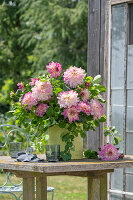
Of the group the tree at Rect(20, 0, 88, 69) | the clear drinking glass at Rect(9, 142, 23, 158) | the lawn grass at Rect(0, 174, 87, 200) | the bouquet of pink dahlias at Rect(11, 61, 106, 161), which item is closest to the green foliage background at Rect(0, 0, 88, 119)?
the tree at Rect(20, 0, 88, 69)

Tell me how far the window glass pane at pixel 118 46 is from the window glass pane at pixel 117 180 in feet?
2.57

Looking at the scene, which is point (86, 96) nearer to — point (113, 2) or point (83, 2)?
point (113, 2)

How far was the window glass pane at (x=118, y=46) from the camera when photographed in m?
3.85

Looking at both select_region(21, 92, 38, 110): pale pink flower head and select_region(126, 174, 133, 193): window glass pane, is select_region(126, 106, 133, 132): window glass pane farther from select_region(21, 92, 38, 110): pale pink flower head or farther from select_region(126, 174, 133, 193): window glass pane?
select_region(21, 92, 38, 110): pale pink flower head

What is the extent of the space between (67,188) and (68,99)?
3943mm

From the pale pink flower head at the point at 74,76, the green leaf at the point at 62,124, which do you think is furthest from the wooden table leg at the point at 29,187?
the pale pink flower head at the point at 74,76

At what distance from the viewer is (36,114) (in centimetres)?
260

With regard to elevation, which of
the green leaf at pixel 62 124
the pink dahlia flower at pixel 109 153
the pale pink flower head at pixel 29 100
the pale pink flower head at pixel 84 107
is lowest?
the pink dahlia flower at pixel 109 153

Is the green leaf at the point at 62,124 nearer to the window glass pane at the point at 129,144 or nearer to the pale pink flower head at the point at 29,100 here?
the pale pink flower head at the point at 29,100

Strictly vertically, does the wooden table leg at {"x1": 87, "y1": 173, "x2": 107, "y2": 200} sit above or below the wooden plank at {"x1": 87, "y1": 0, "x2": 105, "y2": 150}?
below

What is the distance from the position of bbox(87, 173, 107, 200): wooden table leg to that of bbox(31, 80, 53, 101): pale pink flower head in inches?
26.0

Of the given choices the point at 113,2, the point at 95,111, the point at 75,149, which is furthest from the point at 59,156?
the point at 113,2

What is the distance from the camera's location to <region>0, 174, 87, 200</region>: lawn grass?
18.0 feet

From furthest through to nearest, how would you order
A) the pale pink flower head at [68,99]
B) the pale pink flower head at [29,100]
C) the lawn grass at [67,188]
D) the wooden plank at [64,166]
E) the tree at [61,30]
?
the tree at [61,30] → the lawn grass at [67,188] → the pale pink flower head at [29,100] → the pale pink flower head at [68,99] → the wooden plank at [64,166]
